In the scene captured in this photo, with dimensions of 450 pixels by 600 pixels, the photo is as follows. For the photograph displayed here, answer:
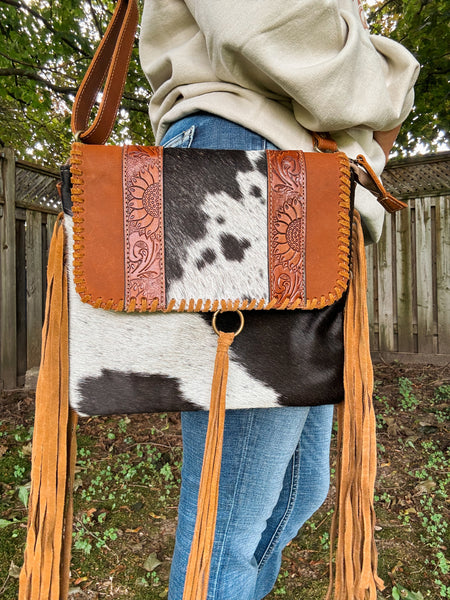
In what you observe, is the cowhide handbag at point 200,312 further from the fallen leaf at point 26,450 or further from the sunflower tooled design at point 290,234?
the fallen leaf at point 26,450

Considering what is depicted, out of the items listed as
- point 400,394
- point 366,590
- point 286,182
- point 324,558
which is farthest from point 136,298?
point 400,394

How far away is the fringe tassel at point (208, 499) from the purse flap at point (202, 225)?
13 centimetres

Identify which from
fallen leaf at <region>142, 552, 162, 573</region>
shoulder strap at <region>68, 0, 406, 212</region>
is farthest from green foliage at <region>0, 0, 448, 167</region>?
fallen leaf at <region>142, 552, 162, 573</region>

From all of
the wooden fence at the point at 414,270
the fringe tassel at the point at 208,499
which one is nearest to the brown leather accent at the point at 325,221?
the fringe tassel at the point at 208,499

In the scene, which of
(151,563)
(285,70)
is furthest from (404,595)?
(285,70)

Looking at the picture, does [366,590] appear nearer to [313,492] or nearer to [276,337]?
[313,492]

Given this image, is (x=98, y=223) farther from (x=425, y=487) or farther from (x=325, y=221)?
(x=425, y=487)

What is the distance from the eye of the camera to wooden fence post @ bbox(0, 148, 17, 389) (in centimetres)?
316

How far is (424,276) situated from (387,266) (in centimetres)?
35

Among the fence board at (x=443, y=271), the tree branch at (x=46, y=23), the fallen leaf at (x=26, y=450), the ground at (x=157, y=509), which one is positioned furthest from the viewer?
the fence board at (x=443, y=271)

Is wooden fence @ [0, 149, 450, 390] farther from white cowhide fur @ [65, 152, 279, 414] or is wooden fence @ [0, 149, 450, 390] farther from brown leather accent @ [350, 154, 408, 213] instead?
brown leather accent @ [350, 154, 408, 213]

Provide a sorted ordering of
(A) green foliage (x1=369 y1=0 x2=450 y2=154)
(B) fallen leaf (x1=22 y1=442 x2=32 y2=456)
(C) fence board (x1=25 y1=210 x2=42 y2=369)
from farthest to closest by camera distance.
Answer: (C) fence board (x1=25 y1=210 x2=42 y2=369), (A) green foliage (x1=369 y1=0 x2=450 y2=154), (B) fallen leaf (x1=22 y1=442 x2=32 y2=456)

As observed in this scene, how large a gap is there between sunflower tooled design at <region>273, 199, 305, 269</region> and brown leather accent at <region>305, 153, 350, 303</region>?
16mm

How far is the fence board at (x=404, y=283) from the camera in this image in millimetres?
3965
